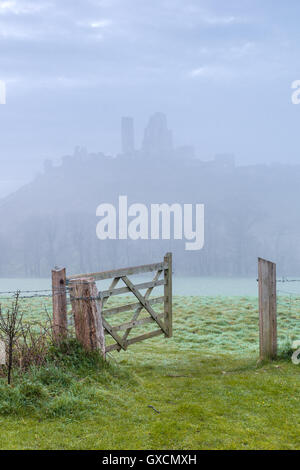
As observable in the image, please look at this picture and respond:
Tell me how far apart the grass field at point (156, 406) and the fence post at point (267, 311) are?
0.31m

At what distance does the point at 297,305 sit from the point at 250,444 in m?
15.8

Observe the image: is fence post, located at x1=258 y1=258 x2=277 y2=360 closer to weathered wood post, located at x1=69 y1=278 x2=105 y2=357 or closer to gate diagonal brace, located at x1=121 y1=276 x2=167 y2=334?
gate diagonal brace, located at x1=121 y1=276 x2=167 y2=334

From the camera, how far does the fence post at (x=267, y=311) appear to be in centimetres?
901

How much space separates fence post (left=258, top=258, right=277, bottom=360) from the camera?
9.01m

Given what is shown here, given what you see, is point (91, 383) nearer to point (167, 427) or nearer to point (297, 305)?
point (167, 427)

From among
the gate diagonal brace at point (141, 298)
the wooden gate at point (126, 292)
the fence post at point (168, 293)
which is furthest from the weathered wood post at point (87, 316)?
the fence post at point (168, 293)

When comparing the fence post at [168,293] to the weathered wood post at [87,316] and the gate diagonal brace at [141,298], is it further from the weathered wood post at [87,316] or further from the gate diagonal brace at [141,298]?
the weathered wood post at [87,316]

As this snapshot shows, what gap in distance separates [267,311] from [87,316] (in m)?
3.84

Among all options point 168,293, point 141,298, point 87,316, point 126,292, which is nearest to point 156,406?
point 87,316

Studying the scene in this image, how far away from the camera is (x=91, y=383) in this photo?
264 inches

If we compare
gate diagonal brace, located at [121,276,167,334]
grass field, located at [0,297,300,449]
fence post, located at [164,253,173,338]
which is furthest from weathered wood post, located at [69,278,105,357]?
fence post, located at [164,253,173,338]

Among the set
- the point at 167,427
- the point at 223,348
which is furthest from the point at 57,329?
the point at 223,348

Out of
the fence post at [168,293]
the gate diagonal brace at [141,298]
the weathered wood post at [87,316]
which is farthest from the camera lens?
the fence post at [168,293]
